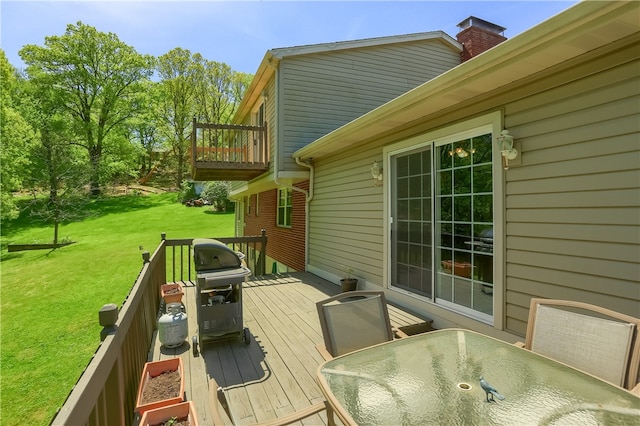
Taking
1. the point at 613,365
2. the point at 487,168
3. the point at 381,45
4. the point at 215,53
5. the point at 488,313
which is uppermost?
the point at 215,53

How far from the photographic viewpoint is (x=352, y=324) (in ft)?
7.18

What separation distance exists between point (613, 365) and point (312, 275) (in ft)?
18.8

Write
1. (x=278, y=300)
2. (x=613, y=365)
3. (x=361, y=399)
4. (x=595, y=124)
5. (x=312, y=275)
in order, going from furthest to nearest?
(x=312, y=275) → (x=278, y=300) → (x=595, y=124) → (x=613, y=365) → (x=361, y=399)

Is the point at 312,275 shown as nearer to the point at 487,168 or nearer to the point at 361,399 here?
the point at 487,168

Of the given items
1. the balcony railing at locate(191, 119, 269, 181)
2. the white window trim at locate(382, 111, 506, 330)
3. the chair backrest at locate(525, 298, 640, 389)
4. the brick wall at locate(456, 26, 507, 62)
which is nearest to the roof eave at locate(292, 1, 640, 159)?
the white window trim at locate(382, 111, 506, 330)

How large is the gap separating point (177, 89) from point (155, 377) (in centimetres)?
3034

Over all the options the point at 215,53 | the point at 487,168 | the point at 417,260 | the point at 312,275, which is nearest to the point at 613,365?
the point at 487,168

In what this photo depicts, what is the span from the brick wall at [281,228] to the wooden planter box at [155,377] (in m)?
5.17

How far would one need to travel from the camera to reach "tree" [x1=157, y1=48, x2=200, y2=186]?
27484 mm

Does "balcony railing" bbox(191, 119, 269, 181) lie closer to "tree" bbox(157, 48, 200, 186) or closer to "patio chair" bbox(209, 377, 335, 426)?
Answer: "patio chair" bbox(209, 377, 335, 426)

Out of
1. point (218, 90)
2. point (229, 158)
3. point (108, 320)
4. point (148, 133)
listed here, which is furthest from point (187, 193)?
point (108, 320)

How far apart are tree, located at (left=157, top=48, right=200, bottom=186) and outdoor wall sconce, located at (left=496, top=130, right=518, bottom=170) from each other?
94.1 feet

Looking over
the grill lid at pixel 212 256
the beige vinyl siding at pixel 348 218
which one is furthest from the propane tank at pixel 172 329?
the beige vinyl siding at pixel 348 218

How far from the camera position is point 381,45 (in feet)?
26.1
